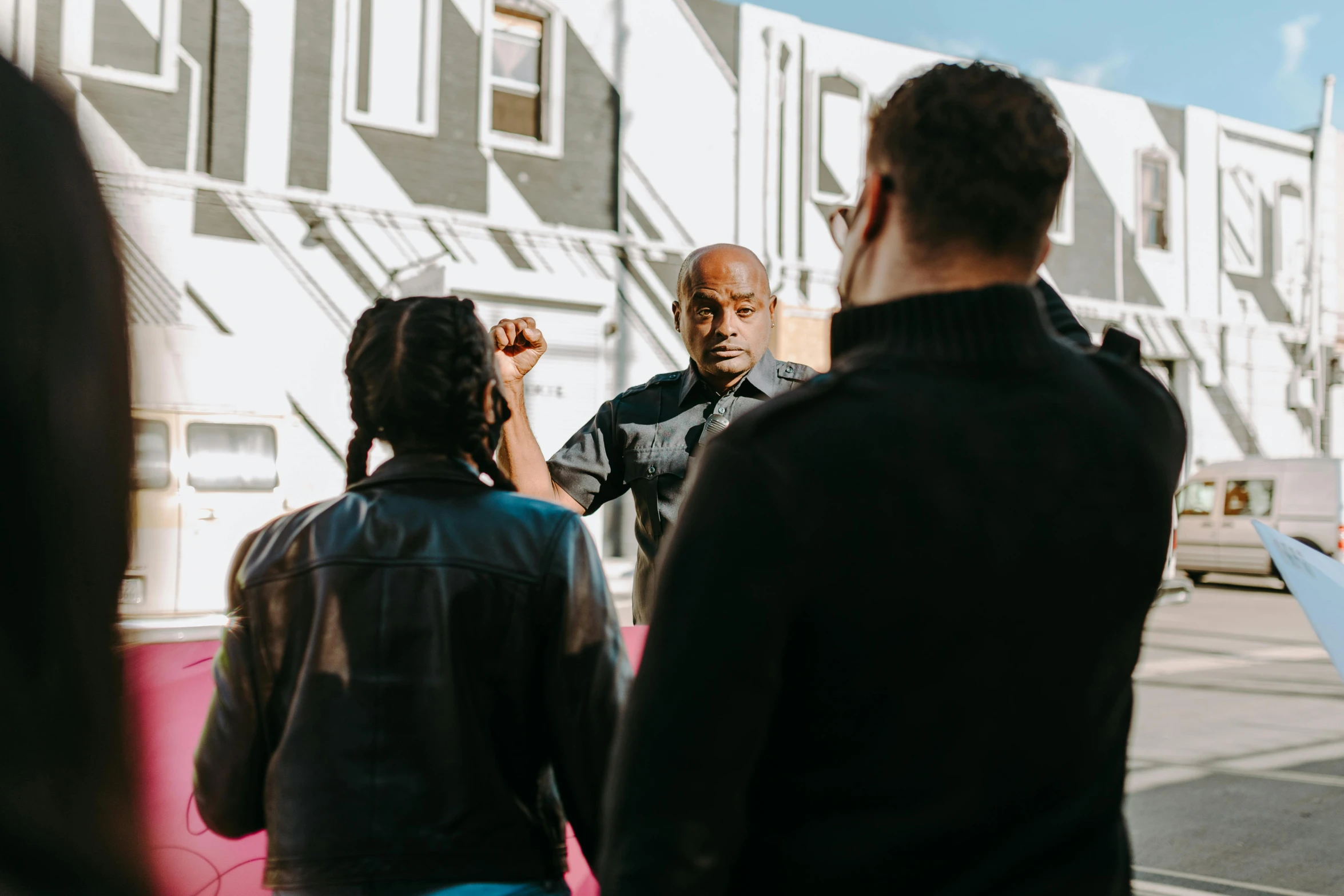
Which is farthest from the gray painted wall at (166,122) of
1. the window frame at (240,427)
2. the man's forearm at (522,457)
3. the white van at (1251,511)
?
the white van at (1251,511)

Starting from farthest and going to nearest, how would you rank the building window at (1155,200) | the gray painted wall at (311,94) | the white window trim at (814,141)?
the building window at (1155,200) < the white window trim at (814,141) < the gray painted wall at (311,94)

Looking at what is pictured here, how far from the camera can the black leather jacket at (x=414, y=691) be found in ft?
4.94

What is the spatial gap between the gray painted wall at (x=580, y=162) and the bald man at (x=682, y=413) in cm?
1178

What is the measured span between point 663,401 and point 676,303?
270 mm

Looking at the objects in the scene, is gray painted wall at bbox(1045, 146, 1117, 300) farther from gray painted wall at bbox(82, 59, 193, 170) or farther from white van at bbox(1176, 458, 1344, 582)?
gray painted wall at bbox(82, 59, 193, 170)

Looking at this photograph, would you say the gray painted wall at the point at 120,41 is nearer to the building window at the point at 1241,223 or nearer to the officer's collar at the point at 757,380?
the officer's collar at the point at 757,380

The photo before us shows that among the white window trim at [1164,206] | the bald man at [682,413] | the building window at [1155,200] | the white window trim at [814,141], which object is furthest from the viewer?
the building window at [1155,200]

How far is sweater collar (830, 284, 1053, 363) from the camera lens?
1155 millimetres

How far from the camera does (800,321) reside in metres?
16.2

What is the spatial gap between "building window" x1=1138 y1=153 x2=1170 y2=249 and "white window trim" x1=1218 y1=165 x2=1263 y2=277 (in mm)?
1163

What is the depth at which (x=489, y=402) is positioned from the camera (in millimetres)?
1753

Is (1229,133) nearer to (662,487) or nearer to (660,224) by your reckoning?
(660,224)

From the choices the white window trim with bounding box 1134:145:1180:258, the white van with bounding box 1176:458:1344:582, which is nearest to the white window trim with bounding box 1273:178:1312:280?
the white window trim with bounding box 1134:145:1180:258

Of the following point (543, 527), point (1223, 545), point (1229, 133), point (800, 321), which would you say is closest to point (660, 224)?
point (800, 321)
